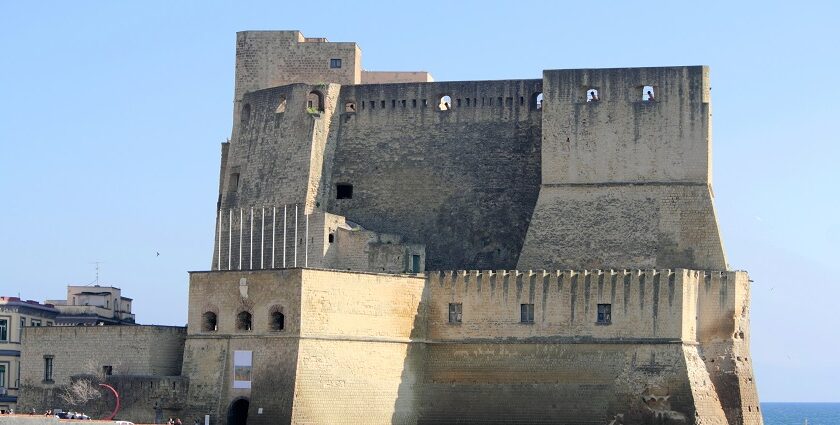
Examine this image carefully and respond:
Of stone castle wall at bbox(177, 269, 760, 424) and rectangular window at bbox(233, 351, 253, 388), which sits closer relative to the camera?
stone castle wall at bbox(177, 269, 760, 424)

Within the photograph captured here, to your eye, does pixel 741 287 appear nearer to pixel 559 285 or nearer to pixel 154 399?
pixel 559 285

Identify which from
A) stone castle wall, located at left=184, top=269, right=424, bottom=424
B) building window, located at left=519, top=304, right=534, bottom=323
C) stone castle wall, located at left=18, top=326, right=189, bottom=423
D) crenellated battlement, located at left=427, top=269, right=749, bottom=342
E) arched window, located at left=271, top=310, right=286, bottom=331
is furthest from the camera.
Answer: building window, located at left=519, top=304, right=534, bottom=323

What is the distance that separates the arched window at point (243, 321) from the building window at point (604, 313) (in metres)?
9.33

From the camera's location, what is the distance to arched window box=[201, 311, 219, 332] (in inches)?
1754

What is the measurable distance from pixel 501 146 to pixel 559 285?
7604 mm

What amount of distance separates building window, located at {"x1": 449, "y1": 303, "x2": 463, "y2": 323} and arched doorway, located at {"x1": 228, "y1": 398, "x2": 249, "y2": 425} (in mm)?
6222

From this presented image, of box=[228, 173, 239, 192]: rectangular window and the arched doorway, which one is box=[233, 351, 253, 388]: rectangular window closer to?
the arched doorway

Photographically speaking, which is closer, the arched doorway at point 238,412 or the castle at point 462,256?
the arched doorway at point 238,412

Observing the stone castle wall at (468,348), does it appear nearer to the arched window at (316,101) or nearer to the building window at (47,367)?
the building window at (47,367)

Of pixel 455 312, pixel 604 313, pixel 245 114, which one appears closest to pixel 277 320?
pixel 455 312

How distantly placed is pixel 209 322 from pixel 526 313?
8.56 metres

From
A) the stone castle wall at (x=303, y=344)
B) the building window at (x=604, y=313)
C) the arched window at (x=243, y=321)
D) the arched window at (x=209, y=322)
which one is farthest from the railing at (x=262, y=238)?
the building window at (x=604, y=313)

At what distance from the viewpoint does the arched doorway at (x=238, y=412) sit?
1710 inches

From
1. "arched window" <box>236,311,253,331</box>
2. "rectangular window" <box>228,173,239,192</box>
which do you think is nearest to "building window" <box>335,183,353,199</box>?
"rectangular window" <box>228,173,239,192</box>
